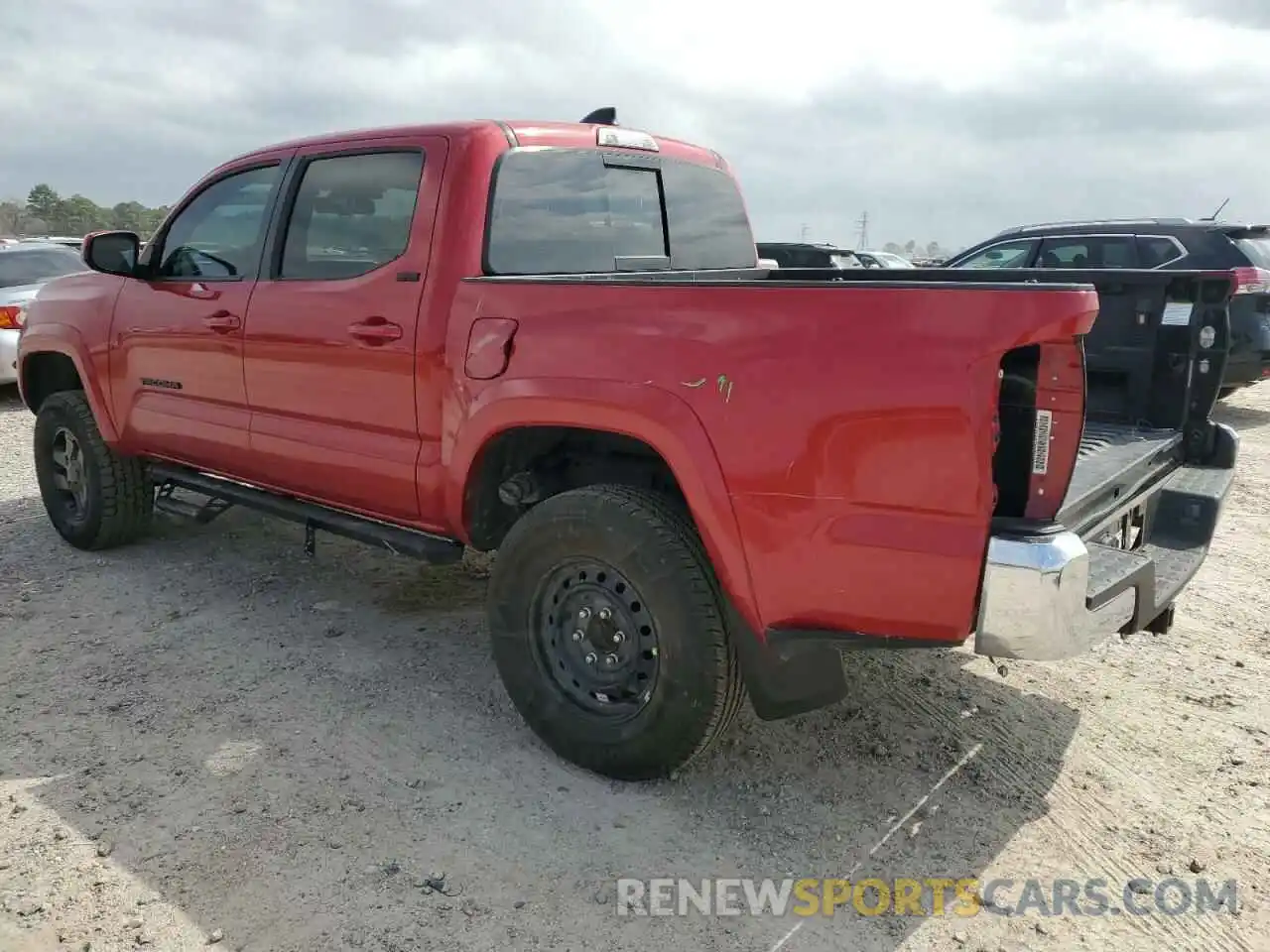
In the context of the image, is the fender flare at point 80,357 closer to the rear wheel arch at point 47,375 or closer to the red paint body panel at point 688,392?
the rear wheel arch at point 47,375

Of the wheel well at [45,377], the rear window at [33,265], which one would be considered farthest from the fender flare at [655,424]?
the rear window at [33,265]

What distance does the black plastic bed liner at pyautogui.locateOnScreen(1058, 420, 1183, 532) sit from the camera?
282 centimetres

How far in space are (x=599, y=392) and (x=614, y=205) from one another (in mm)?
1250

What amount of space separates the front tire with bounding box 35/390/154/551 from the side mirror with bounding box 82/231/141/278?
0.95m

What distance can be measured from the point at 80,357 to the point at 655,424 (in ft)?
11.9

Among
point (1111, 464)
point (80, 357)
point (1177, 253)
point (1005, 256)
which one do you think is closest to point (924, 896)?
point (1111, 464)

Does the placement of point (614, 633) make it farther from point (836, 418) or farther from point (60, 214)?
point (60, 214)

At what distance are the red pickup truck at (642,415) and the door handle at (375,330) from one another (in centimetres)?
1

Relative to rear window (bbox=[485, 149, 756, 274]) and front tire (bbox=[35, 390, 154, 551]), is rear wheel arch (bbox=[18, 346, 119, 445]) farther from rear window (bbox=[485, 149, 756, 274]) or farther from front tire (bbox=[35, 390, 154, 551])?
rear window (bbox=[485, 149, 756, 274])

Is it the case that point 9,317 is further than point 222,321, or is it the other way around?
point 9,317

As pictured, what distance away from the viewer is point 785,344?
2.45 meters

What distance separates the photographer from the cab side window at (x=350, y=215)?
348 cm

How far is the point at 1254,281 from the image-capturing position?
8766 millimetres

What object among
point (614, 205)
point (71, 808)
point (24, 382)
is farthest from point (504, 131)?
point (24, 382)
